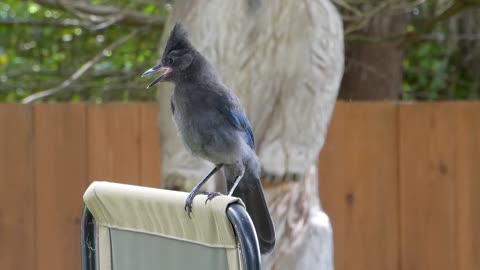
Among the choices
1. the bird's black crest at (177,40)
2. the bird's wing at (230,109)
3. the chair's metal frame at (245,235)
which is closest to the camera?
the chair's metal frame at (245,235)

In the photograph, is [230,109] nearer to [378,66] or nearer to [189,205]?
[189,205]

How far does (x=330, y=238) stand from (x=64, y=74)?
3.15 metres

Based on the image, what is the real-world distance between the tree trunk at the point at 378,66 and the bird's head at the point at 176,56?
3.24 m

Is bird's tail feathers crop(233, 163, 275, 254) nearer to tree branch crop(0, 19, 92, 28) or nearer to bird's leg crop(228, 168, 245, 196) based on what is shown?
bird's leg crop(228, 168, 245, 196)

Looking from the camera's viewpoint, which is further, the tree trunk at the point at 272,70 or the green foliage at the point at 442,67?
the green foliage at the point at 442,67

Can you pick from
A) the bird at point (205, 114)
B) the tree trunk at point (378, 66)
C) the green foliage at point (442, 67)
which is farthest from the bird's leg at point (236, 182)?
the green foliage at point (442, 67)

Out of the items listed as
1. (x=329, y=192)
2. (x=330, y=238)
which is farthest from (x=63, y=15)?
(x=330, y=238)

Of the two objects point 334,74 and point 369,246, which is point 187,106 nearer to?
point 334,74

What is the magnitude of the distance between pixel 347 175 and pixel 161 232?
117 inches

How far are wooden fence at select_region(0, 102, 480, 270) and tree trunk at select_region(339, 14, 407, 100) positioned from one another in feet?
3.35

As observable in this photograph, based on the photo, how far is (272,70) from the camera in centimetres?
356

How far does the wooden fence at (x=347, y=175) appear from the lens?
15.9ft

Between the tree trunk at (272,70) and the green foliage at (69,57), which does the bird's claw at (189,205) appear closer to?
the tree trunk at (272,70)

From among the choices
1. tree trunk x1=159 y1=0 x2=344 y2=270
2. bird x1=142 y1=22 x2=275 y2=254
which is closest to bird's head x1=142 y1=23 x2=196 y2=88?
bird x1=142 y1=22 x2=275 y2=254
